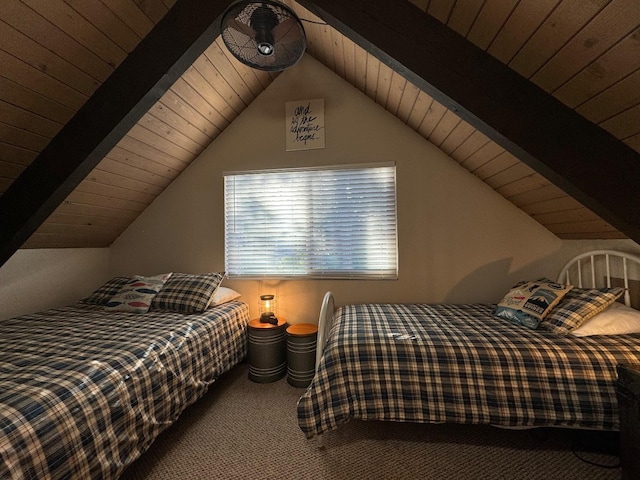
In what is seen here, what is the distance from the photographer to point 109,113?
5.72 ft

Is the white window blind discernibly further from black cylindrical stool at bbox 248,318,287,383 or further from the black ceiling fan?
the black ceiling fan

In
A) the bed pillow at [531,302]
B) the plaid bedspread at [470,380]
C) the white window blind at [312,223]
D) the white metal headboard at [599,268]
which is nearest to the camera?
the plaid bedspread at [470,380]

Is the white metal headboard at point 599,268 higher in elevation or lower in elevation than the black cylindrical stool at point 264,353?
higher

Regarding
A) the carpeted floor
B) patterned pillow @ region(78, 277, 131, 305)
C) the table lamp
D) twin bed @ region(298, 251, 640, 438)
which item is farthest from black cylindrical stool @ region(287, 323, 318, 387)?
patterned pillow @ region(78, 277, 131, 305)

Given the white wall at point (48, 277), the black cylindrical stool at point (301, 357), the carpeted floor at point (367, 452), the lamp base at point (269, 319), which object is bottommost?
the carpeted floor at point (367, 452)

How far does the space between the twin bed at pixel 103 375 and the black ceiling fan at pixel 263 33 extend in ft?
5.64

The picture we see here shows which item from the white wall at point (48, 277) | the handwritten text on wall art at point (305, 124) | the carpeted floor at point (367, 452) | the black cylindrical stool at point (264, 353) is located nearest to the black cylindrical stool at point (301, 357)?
the black cylindrical stool at point (264, 353)

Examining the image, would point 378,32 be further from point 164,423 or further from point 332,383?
point 164,423

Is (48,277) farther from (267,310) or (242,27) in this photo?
(242,27)

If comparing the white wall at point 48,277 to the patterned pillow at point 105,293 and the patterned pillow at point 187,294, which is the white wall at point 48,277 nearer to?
the patterned pillow at point 105,293

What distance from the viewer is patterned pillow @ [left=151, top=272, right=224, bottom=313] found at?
241 cm

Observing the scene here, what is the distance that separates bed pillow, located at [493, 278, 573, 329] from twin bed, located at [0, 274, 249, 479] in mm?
2144

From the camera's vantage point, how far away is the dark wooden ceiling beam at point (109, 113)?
1651 millimetres

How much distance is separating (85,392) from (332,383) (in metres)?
1.15
